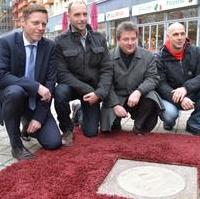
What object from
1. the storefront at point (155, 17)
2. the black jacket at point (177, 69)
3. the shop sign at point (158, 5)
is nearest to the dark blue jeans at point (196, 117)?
the black jacket at point (177, 69)

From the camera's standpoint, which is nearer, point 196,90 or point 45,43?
point 45,43

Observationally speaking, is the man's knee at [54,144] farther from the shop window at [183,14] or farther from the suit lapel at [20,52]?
the shop window at [183,14]

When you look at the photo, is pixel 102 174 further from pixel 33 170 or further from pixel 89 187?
pixel 33 170

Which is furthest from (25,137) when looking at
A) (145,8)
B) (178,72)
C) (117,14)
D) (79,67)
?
(117,14)

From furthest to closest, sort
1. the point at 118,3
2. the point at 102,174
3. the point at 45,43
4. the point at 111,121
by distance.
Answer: the point at 118,3 → the point at 111,121 → the point at 45,43 → the point at 102,174

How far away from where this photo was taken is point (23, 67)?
4668mm

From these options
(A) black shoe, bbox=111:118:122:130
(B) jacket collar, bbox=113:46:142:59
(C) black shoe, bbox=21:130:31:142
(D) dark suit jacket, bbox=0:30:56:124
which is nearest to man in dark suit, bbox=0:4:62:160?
(D) dark suit jacket, bbox=0:30:56:124

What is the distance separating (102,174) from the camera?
3918 mm

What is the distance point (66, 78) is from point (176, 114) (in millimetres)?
1496

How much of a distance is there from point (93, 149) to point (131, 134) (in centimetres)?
85

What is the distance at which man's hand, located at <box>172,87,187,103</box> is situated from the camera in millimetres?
5246

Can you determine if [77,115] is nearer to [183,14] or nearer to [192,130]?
[192,130]

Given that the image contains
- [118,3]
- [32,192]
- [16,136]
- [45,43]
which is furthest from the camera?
[118,3]

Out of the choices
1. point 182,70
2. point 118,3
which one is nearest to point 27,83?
point 182,70
